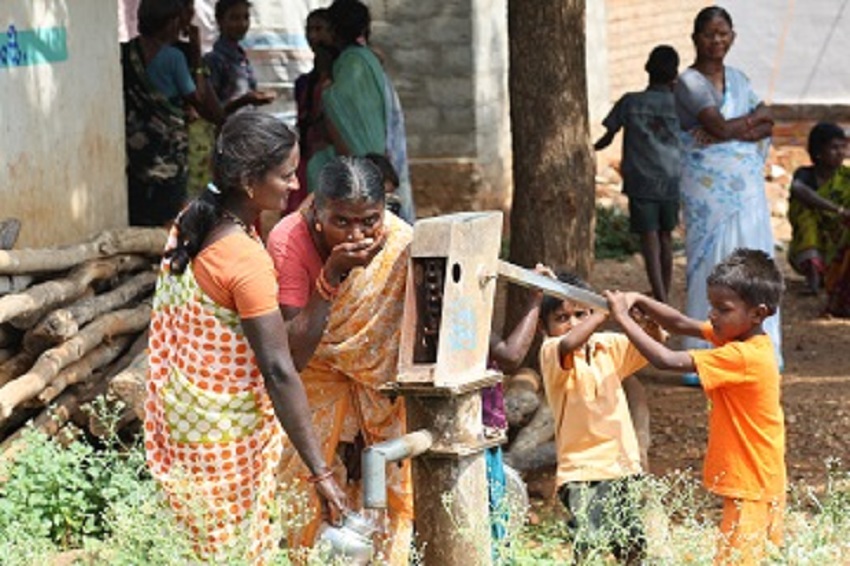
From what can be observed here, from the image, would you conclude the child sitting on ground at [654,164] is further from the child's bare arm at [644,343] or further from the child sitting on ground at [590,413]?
the child's bare arm at [644,343]

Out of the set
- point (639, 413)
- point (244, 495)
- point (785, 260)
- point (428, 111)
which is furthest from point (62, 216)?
point (785, 260)

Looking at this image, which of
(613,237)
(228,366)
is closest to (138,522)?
(228,366)

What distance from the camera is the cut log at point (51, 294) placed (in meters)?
6.08

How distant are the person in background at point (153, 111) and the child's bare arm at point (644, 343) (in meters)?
4.07

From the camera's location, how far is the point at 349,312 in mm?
4520

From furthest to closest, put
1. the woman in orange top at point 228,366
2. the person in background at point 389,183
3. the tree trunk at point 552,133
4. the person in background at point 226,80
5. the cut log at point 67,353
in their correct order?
the person in background at point 226,80 < the tree trunk at point 552,133 < the cut log at point 67,353 < the person in background at point 389,183 < the woman in orange top at point 228,366

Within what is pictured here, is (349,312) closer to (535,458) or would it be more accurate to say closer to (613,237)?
(535,458)

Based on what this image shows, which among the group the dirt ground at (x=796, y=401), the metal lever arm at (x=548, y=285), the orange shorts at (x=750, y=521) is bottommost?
the dirt ground at (x=796, y=401)

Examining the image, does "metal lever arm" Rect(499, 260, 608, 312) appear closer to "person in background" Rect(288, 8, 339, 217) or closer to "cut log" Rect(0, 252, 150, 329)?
"cut log" Rect(0, 252, 150, 329)

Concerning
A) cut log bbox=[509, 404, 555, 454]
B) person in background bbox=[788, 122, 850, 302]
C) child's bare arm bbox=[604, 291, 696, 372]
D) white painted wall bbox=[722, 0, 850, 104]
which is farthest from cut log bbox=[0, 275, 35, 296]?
white painted wall bbox=[722, 0, 850, 104]

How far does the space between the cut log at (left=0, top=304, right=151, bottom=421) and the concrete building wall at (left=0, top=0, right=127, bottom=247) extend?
1.42 ft

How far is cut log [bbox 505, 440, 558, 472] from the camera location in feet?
21.9

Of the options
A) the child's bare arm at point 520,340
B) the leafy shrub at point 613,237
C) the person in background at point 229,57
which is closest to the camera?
the child's bare arm at point 520,340

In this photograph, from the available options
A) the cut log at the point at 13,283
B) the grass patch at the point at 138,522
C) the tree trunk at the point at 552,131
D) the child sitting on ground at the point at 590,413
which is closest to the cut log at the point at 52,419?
the grass patch at the point at 138,522
